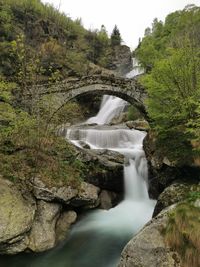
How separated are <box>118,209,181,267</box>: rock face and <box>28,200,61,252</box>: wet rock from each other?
331 cm

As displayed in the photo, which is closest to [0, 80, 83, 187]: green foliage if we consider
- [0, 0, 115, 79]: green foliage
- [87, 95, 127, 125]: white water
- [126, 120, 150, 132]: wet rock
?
[126, 120, 150, 132]: wet rock

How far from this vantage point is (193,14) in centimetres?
3588

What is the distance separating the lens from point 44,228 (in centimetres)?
921

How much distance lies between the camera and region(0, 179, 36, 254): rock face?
8.41m

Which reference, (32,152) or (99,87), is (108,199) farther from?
(99,87)

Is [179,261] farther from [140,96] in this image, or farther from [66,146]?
[140,96]

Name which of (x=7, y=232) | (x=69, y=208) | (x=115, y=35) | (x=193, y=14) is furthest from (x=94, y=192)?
(x=115, y=35)

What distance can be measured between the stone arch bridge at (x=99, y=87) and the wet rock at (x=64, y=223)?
32.2 feet

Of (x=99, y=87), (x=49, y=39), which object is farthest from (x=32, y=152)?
(x=49, y=39)

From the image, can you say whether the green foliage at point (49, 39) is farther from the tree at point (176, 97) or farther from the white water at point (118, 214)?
the tree at point (176, 97)

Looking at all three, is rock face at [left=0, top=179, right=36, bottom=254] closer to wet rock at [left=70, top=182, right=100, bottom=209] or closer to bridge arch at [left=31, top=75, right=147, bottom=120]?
wet rock at [left=70, top=182, right=100, bottom=209]

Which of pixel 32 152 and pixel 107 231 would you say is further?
pixel 32 152

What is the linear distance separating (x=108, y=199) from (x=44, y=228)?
402cm

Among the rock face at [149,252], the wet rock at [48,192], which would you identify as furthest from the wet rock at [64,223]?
the rock face at [149,252]
